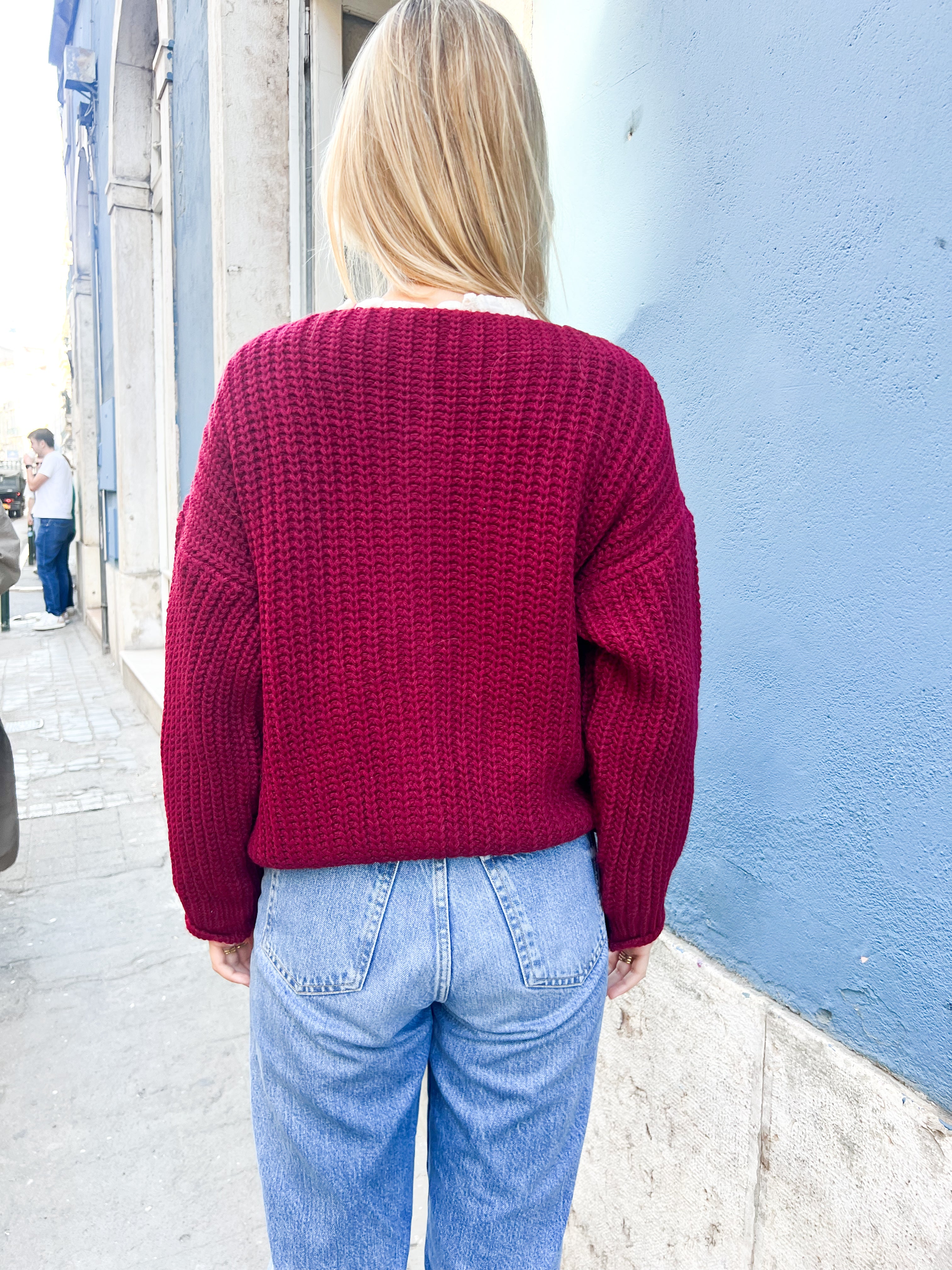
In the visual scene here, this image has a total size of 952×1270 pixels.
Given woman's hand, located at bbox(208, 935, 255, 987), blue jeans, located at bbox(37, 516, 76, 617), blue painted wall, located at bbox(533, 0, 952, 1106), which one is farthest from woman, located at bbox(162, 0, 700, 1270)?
blue jeans, located at bbox(37, 516, 76, 617)

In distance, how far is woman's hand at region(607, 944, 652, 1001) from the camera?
1.23 meters

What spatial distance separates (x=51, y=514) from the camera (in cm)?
927

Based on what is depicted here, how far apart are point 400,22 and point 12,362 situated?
209 feet

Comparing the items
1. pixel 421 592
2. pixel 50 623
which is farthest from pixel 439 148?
pixel 50 623

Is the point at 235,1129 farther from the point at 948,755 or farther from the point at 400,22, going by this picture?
the point at 400,22

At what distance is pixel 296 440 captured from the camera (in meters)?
0.95

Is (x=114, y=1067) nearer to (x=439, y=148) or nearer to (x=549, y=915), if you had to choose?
(x=549, y=915)

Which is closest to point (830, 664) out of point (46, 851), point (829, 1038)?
point (829, 1038)

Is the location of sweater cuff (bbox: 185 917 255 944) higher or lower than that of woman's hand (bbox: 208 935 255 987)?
higher

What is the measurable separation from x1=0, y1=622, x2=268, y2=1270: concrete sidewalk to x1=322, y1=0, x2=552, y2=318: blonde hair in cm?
204

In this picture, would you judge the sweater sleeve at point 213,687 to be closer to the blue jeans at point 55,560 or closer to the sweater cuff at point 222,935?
the sweater cuff at point 222,935

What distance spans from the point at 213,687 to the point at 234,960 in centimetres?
44

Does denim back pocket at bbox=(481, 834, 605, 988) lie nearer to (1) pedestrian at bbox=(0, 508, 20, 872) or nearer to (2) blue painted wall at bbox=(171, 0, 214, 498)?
(1) pedestrian at bbox=(0, 508, 20, 872)

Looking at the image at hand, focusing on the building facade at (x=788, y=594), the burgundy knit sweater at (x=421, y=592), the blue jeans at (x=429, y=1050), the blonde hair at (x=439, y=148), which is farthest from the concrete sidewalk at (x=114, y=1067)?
the blonde hair at (x=439, y=148)
